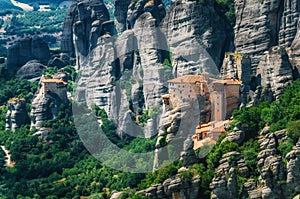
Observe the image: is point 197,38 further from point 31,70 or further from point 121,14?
point 31,70

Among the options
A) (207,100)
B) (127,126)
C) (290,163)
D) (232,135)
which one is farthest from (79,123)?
(290,163)

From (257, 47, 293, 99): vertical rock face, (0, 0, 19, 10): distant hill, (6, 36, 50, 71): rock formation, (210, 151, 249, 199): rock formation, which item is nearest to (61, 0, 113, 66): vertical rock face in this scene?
(6, 36, 50, 71): rock formation

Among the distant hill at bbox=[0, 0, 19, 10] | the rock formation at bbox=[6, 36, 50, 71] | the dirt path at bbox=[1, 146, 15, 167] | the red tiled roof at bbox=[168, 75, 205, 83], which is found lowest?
the dirt path at bbox=[1, 146, 15, 167]

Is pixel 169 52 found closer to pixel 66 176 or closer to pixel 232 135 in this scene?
pixel 66 176

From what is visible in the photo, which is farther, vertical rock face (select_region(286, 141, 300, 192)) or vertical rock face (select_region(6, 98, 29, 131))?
vertical rock face (select_region(6, 98, 29, 131))

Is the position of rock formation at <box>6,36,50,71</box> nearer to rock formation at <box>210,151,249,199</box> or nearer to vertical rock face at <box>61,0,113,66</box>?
vertical rock face at <box>61,0,113,66</box>

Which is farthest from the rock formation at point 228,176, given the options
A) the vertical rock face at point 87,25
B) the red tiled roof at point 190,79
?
the vertical rock face at point 87,25
